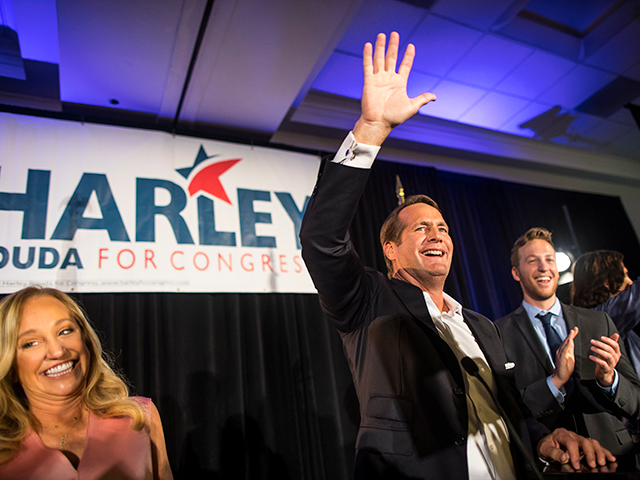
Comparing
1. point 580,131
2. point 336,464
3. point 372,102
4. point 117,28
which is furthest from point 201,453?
point 580,131

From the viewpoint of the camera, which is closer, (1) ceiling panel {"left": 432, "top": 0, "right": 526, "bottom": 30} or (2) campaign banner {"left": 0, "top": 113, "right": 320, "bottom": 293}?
(2) campaign banner {"left": 0, "top": 113, "right": 320, "bottom": 293}

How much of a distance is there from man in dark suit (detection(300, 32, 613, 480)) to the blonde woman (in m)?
0.90

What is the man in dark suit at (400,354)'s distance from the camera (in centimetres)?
115

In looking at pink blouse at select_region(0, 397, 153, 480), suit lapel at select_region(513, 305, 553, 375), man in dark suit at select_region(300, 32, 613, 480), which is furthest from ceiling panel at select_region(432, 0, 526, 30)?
pink blouse at select_region(0, 397, 153, 480)

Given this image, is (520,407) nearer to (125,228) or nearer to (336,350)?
(336,350)

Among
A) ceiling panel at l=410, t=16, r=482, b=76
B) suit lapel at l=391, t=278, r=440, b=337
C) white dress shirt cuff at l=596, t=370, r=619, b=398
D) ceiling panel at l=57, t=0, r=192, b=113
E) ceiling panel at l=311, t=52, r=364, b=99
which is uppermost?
ceiling panel at l=311, t=52, r=364, b=99

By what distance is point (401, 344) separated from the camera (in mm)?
1306

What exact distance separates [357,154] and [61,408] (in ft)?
4.76

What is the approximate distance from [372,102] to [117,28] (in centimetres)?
237

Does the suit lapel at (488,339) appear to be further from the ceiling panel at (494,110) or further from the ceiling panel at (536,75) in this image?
the ceiling panel at (494,110)

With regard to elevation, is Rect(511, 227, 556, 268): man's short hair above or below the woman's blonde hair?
above

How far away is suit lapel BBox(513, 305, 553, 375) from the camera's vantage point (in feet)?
8.27

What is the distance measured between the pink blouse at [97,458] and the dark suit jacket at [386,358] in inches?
34.3

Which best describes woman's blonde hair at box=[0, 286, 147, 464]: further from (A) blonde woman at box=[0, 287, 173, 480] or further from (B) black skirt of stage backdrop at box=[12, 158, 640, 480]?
(B) black skirt of stage backdrop at box=[12, 158, 640, 480]
